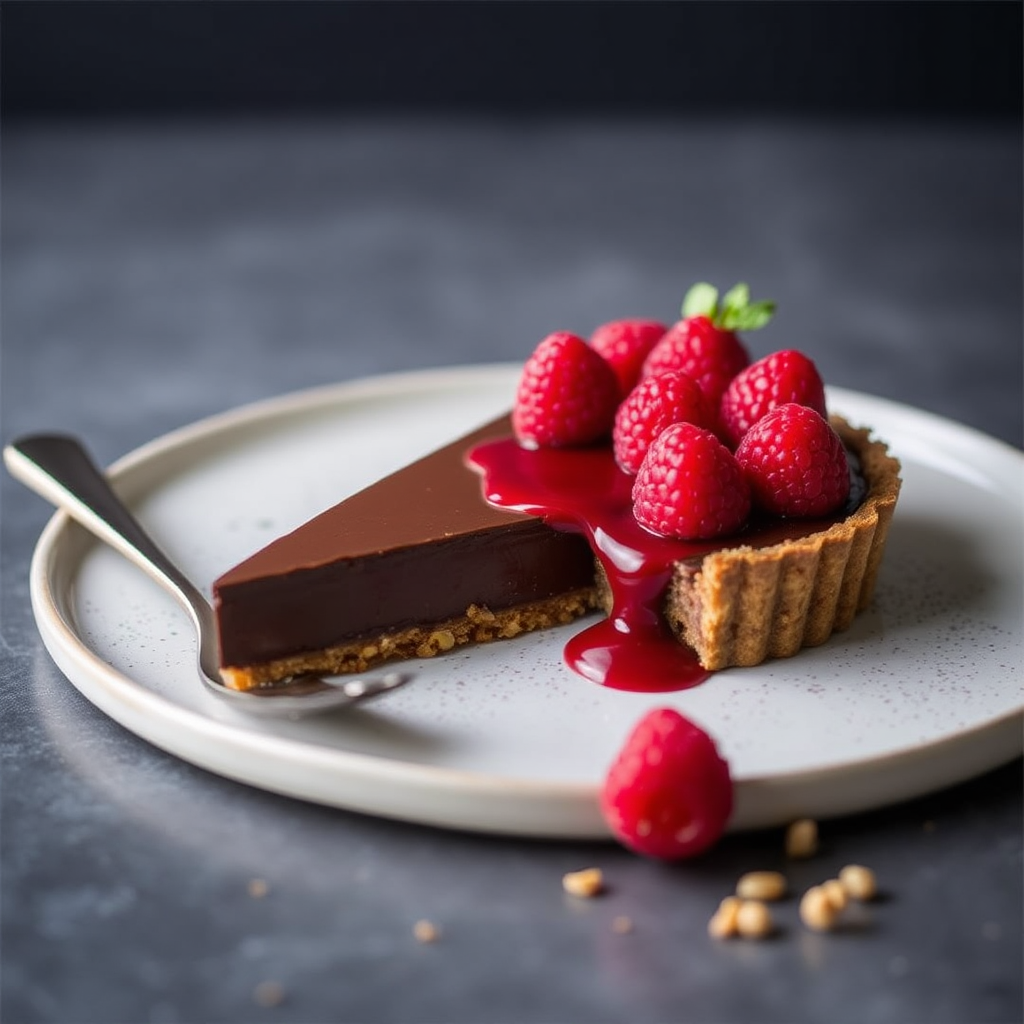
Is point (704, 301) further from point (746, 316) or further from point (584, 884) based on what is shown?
point (584, 884)

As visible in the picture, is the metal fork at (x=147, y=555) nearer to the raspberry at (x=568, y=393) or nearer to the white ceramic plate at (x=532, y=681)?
the white ceramic plate at (x=532, y=681)

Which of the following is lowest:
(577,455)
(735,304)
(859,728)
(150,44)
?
(859,728)

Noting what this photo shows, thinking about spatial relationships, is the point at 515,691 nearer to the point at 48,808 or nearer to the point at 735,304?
the point at 48,808

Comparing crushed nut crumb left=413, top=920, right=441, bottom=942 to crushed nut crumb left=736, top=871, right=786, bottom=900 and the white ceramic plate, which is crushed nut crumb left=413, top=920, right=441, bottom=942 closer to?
the white ceramic plate

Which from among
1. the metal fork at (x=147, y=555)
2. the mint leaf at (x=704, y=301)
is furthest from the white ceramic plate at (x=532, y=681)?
the mint leaf at (x=704, y=301)

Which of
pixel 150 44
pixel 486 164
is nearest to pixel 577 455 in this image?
pixel 486 164

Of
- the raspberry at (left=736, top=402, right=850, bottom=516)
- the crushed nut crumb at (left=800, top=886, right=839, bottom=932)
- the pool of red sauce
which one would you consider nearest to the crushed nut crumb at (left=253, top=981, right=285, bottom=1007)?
the crushed nut crumb at (left=800, top=886, right=839, bottom=932)
